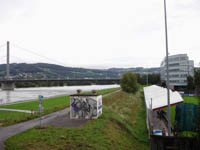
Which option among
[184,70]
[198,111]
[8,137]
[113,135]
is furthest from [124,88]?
[198,111]

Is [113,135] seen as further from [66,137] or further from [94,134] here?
[66,137]

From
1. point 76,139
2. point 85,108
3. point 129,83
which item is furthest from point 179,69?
point 76,139

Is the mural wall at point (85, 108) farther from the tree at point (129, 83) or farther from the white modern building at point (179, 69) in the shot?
the white modern building at point (179, 69)

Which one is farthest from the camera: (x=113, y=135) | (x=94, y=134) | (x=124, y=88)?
(x=124, y=88)

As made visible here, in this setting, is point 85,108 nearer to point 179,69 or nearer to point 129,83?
point 129,83

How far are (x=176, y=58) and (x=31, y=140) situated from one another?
81.9m

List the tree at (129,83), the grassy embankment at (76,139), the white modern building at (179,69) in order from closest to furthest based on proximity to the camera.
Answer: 1. the grassy embankment at (76,139)
2. the tree at (129,83)
3. the white modern building at (179,69)

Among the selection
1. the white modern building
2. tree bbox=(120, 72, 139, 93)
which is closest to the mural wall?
tree bbox=(120, 72, 139, 93)

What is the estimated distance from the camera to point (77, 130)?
1440 centimetres

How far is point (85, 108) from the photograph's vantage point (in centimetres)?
1920

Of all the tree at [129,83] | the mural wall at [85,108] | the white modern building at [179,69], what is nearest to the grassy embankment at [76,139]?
the mural wall at [85,108]

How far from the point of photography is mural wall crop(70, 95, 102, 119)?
19.0 metres

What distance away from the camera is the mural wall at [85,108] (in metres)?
19.0

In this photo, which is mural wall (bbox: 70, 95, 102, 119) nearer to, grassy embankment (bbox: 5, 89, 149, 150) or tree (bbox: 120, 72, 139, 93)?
grassy embankment (bbox: 5, 89, 149, 150)
